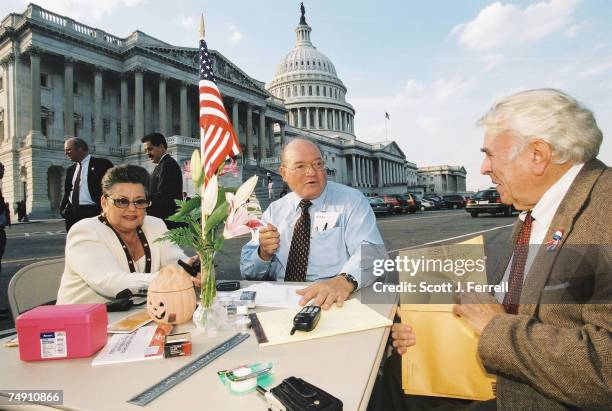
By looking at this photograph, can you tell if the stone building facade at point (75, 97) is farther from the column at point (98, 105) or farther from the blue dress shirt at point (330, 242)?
the blue dress shirt at point (330, 242)

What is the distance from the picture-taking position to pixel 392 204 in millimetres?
28109

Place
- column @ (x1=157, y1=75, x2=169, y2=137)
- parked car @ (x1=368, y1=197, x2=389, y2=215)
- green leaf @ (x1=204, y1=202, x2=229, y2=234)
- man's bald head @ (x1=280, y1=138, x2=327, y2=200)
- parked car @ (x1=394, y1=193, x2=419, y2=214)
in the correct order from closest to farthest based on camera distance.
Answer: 1. green leaf @ (x1=204, y1=202, x2=229, y2=234)
2. man's bald head @ (x1=280, y1=138, x2=327, y2=200)
3. parked car @ (x1=368, y1=197, x2=389, y2=215)
4. parked car @ (x1=394, y1=193, x2=419, y2=214)
5. column @ (x1=157, y1=75, x2=169, y2=137)

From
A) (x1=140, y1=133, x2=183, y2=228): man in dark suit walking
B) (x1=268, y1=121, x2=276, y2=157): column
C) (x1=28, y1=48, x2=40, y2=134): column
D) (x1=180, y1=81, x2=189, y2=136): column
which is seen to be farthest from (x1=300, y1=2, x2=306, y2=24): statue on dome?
(x1=140, y1=133, x2=183, y2=228): man in dark suit walking

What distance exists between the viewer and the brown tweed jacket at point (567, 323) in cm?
114

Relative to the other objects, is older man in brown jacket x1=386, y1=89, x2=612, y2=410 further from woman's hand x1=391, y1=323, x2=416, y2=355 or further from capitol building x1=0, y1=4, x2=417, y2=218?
capitol building x1=0, y1=4, x2=417, y2=218

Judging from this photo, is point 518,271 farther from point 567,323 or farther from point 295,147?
point 295,147

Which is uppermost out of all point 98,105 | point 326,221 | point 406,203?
point 98,105

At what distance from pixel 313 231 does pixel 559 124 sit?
1.94 metres

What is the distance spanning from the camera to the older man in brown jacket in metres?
1.16

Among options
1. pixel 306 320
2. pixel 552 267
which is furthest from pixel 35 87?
pixel 552 267

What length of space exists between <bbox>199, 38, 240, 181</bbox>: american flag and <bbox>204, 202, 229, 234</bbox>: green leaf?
0.55 feet

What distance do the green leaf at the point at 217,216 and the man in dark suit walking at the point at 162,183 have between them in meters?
4.46

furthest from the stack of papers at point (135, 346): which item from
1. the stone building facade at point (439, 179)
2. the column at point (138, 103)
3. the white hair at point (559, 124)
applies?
the stone building facade at point (439, 179)

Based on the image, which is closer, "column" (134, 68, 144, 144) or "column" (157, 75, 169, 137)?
"column" (134, 68, 144, 144)
